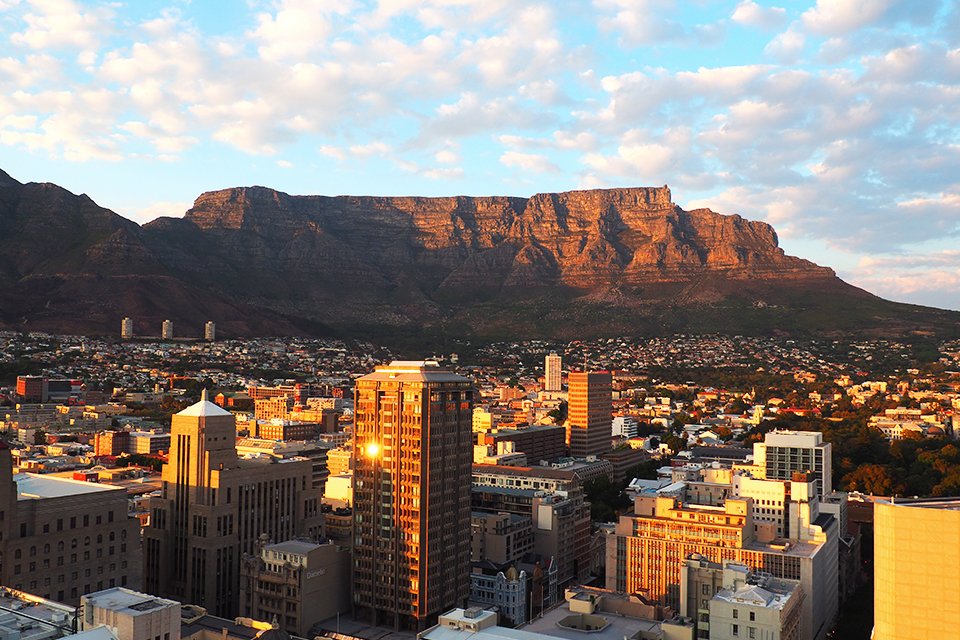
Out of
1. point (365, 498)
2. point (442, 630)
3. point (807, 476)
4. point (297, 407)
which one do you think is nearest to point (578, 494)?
point (807, 476)

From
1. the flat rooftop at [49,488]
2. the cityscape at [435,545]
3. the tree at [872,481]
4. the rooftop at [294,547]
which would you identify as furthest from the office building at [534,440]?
the flat rooftop at [49,488]

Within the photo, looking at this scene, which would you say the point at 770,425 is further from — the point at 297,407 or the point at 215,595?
the point at 215,595

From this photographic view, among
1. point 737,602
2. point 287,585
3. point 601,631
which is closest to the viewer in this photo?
point 737,602

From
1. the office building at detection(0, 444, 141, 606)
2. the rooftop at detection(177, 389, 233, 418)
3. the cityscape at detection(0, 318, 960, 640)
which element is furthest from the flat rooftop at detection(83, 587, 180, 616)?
the rooftop at detection(177, 389, 233, 418)

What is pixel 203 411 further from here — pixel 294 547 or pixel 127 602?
pixel 127 602

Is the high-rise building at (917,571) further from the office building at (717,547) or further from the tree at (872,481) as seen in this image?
the tree at (872,481)

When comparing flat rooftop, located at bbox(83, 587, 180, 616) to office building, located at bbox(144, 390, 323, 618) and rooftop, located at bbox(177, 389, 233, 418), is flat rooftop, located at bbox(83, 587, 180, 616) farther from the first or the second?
rooftop, located at bbox(177, 389, 233, 418)

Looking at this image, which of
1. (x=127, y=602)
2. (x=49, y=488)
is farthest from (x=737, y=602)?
Result: (x=49, y=488)
